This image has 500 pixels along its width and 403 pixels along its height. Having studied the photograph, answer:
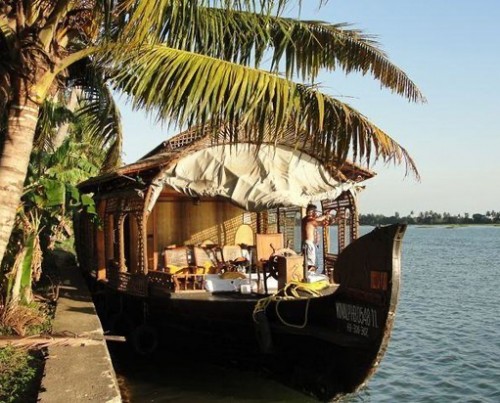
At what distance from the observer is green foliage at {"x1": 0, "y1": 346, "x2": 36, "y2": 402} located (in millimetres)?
5516

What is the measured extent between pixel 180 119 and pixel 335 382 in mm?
4113

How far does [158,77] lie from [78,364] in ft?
10.8

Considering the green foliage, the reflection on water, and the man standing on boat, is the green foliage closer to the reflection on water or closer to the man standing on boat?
the reflection on water

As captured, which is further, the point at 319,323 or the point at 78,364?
the point at 319,323

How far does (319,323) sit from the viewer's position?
7.71 metres

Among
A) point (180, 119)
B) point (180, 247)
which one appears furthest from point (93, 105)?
point (180, 119)

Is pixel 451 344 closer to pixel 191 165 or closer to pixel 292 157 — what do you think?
pixel 292 157

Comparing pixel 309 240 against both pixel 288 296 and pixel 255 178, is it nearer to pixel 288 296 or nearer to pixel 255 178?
pixel 255 178

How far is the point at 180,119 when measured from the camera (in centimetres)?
580

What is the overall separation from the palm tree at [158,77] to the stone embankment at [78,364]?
4.81ft

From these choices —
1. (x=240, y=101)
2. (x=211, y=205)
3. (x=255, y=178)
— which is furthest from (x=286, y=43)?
(x=211, y=205)

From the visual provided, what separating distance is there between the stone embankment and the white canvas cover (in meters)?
2.61

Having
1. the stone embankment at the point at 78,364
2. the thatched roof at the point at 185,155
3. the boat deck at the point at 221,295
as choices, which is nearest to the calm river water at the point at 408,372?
the boat deck at the point at 221,295

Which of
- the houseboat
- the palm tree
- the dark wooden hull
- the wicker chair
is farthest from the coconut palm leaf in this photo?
the wicker chair
